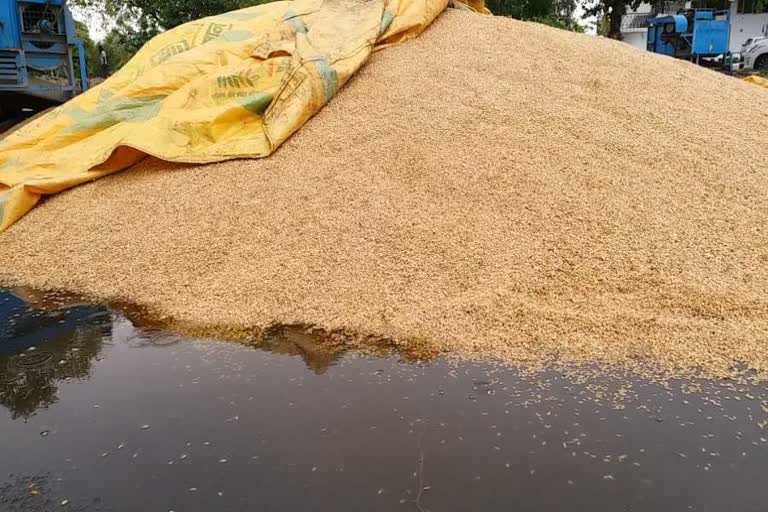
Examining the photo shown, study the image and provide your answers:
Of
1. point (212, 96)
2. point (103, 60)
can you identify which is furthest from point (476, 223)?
point (103, 60)

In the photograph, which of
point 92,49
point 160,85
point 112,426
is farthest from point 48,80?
point 92,49

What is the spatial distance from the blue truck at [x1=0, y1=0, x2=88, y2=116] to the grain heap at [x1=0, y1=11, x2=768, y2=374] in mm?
3516

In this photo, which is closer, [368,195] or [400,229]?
[400,229]

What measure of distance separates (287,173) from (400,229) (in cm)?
92

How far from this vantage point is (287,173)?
3.70 meters

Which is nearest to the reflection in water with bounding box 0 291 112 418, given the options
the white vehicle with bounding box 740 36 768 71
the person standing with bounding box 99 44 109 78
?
the person standing with bounding box 99 44 109 78

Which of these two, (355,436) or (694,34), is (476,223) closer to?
(355,436)

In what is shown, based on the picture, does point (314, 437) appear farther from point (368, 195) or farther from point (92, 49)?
point (92, 49)

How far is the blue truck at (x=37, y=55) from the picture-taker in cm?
667

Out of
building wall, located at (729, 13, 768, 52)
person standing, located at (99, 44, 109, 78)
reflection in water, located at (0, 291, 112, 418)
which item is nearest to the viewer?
reflection in water, located at (0, 291, 112, 418)

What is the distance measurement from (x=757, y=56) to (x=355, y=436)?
15699 mm

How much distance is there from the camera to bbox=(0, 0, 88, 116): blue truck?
6668mm

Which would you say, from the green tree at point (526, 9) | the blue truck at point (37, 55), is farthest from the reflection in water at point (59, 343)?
the green tree at point (526, 9)

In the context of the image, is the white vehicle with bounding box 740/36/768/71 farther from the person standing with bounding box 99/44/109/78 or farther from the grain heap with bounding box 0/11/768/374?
the person standing with bounding box 99/44/109/78
